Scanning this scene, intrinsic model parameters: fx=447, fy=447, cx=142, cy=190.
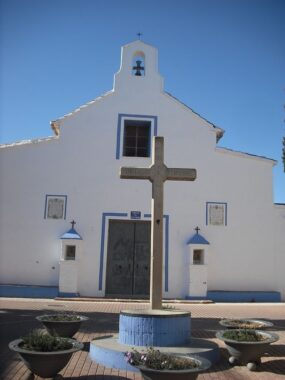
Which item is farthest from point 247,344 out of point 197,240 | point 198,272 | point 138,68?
point 138,68

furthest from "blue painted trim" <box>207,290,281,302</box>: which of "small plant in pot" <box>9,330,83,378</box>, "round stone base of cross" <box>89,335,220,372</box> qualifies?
"small plant in pot" <box>9,330,83,378</box>

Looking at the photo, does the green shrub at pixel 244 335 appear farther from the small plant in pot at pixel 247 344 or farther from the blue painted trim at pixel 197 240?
the blue painted trim at pixel 197 240

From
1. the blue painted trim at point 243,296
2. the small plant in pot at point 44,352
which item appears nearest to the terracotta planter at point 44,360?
the small plant in pot at point 44,352

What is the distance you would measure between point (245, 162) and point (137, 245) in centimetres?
548

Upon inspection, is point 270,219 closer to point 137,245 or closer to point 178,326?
point 137,245

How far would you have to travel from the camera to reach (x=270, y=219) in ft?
58.0

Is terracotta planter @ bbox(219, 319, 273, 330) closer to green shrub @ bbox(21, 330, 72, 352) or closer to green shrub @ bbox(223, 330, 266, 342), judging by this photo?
green shrub @ bbox(223, 330, 266, 342)

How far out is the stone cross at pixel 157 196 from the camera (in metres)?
7.71

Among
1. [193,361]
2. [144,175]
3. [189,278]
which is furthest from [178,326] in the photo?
[189,278]

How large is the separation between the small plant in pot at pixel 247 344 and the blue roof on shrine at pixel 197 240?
9715 mm

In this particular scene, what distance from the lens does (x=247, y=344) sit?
21.4 feet

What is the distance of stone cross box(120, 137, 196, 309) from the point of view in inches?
303

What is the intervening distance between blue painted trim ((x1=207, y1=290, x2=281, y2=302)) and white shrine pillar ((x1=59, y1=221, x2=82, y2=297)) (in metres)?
5.00

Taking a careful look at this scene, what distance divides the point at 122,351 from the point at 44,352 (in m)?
1.52
